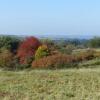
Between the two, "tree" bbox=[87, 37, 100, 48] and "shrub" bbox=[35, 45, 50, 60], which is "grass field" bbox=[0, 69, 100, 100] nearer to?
"shrub" bbox=[35, 45, 50, 60]

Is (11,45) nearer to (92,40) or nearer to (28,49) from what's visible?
(28,49)

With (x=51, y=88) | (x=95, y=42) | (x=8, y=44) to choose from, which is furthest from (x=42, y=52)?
(x=51, y=88)

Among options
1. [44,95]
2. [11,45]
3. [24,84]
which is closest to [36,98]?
[44,95]

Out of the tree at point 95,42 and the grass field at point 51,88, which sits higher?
the grass field at point 51,88

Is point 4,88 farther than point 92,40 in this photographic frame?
No

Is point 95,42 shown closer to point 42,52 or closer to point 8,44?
point 8,44

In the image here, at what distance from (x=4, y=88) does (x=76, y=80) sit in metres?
2.92

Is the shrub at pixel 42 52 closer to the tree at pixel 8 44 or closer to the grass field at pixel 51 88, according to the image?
the tree at pixel 8 44

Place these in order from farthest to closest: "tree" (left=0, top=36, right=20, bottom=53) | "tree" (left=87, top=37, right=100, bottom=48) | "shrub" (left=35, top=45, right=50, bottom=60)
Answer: "tree" (left=87, top=37, right=100, bottom=48)
"tree" (left=0, top=36, right=20, bottom=53)
"shrub" (left=35, top=45, right=50, bottom=60)

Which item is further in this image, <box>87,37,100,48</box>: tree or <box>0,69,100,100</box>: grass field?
<box>87,37,100,48</box>: tree

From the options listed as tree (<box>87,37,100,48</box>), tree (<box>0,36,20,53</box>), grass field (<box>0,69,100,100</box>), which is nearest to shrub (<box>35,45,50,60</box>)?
tree (<box>0,36,20,53</box>)

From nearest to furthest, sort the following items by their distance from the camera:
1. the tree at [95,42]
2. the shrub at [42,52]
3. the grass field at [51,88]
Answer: the grass field at [51,88]
the shrub at [42,52]
the tree at [95,42]

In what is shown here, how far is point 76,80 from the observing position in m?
13.6

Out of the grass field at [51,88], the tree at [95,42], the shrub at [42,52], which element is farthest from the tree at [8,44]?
the grass field at [51,88]
